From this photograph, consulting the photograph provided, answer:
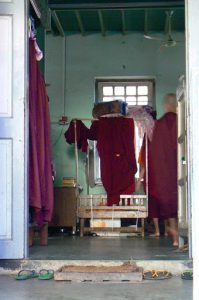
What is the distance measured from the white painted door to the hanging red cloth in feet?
1.23

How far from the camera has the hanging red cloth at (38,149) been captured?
495 centimetres

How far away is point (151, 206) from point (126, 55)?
10.2 feet

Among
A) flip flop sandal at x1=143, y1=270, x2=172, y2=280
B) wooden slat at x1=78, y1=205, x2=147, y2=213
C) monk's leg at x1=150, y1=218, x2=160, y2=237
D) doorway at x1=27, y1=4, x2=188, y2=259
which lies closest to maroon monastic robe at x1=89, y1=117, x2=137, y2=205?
wooden slat at x1=78, y1=205, x2=147, y2=213

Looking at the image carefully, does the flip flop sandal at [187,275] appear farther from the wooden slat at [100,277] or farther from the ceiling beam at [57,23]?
the ceiling beam at [57,23]

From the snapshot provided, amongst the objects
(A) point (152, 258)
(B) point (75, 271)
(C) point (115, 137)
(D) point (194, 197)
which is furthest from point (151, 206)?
(D) point (194, 197)

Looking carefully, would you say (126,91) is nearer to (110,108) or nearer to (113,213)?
(110,108)

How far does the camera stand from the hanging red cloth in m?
4.95

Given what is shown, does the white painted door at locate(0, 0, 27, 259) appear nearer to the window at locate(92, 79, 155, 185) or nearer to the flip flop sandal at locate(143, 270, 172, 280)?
the flip flop sandal at locate(143, 270, 172, 280)

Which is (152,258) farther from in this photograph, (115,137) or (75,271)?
(115,137)

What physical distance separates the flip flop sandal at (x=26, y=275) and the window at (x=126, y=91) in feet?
17.4

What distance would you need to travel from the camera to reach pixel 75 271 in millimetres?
4141

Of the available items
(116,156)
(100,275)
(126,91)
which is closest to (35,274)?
(100,275)

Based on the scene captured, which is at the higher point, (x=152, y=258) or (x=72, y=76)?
(x=72, y=76)

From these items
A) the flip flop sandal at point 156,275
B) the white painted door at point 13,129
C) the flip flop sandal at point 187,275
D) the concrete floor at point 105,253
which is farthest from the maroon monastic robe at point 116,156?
the flip flop sandal at point 187,275
